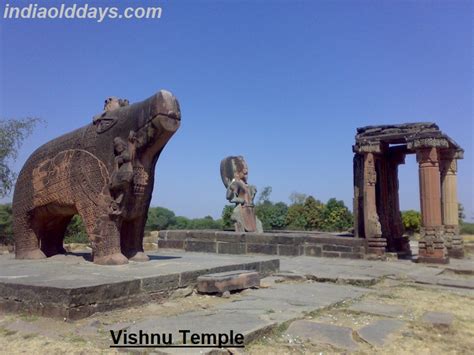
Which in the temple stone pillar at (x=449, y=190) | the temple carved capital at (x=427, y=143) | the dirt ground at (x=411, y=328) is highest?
the temple carved capital at (x=427, y=143)

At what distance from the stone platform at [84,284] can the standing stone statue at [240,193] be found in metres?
7.19

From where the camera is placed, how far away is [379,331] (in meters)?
4.19

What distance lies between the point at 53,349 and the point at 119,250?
306cm

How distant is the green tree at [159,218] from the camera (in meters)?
39.5

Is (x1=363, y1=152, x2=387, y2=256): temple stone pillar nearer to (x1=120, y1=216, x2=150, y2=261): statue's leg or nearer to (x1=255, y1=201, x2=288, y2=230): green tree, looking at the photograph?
(x1=120, y1=216, x2=150, y2=261): statue's leg

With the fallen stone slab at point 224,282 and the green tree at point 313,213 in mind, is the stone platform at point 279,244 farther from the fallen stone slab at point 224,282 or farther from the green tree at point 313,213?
the green tree at point 313,213

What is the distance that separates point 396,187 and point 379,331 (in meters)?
9.85

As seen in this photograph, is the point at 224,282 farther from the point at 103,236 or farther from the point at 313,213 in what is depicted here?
the point at 313,213

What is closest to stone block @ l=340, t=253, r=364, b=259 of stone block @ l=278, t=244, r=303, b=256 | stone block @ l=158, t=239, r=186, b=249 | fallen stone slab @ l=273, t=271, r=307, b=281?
stone block @ l=278, t=244, r=303, b=256

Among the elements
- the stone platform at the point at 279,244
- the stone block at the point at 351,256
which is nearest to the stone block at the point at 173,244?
the stone platform at the point at 279,244

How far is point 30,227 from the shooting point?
24.8 ft

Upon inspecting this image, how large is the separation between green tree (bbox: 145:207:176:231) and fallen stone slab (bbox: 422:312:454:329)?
3312 cm

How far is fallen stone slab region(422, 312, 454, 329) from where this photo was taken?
177 inches

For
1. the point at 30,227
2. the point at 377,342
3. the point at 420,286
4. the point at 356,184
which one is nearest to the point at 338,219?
the point at 356,184
